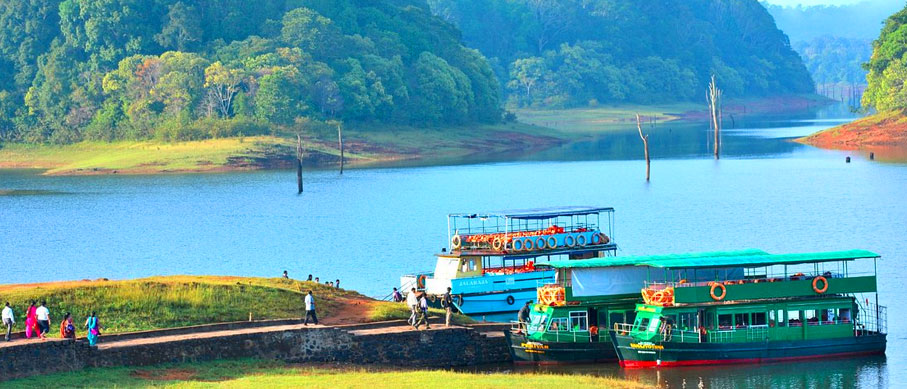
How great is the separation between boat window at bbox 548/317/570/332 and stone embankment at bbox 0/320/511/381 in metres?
1.81

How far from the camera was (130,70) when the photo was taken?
180m

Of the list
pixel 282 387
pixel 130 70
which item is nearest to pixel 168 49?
pixel 130 70

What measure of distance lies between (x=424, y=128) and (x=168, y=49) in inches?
1439

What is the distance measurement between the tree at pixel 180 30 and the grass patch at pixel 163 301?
5415 inches

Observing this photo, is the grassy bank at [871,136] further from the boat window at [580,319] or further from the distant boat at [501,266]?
the boat window at [580,319]

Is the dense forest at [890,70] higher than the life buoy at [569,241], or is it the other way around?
the dense forest at [890,70]

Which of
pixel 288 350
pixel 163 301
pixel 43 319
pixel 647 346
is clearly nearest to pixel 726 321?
pixel 647 346

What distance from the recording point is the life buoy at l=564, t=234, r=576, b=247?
60.2 m

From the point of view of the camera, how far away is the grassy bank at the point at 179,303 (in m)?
47.8

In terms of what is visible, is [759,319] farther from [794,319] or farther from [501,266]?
[501,266]

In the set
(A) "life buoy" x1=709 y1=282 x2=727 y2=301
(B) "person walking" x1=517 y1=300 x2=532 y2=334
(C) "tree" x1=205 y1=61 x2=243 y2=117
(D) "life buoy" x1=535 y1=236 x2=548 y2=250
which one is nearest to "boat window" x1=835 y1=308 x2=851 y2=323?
(A) "life buoy" x1=709 y1=282 x2=727 y2=301

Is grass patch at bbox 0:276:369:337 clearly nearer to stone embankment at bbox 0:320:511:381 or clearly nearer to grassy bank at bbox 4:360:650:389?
stone embankment at bbox 0:320:511:381

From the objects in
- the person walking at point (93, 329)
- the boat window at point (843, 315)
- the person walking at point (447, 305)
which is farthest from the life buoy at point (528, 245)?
the person walking at point (93, 329)

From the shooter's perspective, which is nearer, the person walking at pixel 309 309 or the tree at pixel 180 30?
the person walking at pixel 309 309
